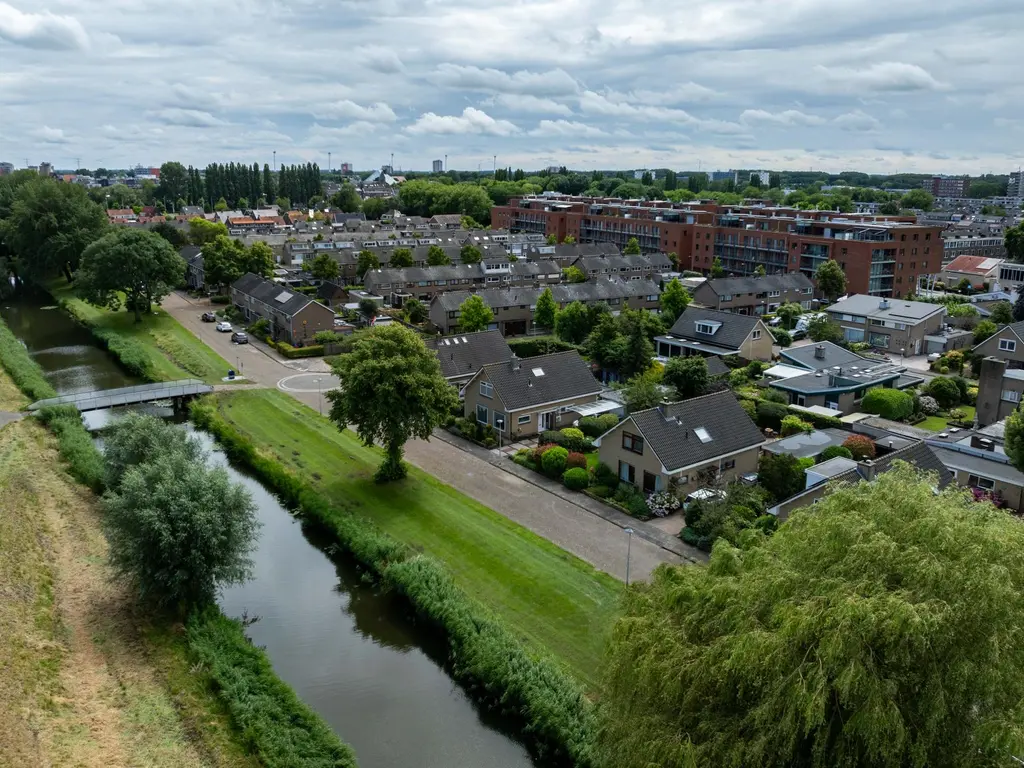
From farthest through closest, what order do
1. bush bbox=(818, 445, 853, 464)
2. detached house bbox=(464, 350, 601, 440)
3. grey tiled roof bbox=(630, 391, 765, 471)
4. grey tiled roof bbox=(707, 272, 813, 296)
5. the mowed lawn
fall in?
grey tiled roof bbox=(707, 272, 813, 296), detached house bbox=(464, 350, 601, 440), bush bbox=(818, 445, 853, 464), grey tiled roof bbox=(630, 391, 765, 471), the mowed lawn

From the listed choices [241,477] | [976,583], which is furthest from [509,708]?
[241,477]

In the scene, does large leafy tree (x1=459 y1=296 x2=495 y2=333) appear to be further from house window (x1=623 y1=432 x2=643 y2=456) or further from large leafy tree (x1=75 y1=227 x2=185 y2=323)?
house window (x1=623 y1=432 x2=643 y2=456)

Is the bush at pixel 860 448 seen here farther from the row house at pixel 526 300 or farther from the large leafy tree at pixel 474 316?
the large leafy tree at pixel 474 316

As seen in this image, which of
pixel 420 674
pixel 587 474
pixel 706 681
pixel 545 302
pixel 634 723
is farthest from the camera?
pixel 545 302

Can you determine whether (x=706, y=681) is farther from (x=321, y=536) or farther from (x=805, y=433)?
(x=805, y=433)

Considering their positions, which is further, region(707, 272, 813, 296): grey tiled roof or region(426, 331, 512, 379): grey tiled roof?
region(707, 272, 813, 296): grey tiled roof

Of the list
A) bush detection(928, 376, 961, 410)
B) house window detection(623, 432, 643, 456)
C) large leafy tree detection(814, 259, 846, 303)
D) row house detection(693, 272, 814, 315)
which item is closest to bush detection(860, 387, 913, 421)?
bush detection(928, 376, 961, 410)

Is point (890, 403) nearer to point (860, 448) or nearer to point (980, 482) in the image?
Result: point (860, 448)

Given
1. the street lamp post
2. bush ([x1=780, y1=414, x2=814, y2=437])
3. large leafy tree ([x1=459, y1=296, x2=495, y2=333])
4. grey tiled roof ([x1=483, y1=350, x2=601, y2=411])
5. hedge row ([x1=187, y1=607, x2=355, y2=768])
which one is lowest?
hedge row ([x1=187, y1=607, x2=355, y2=768])
